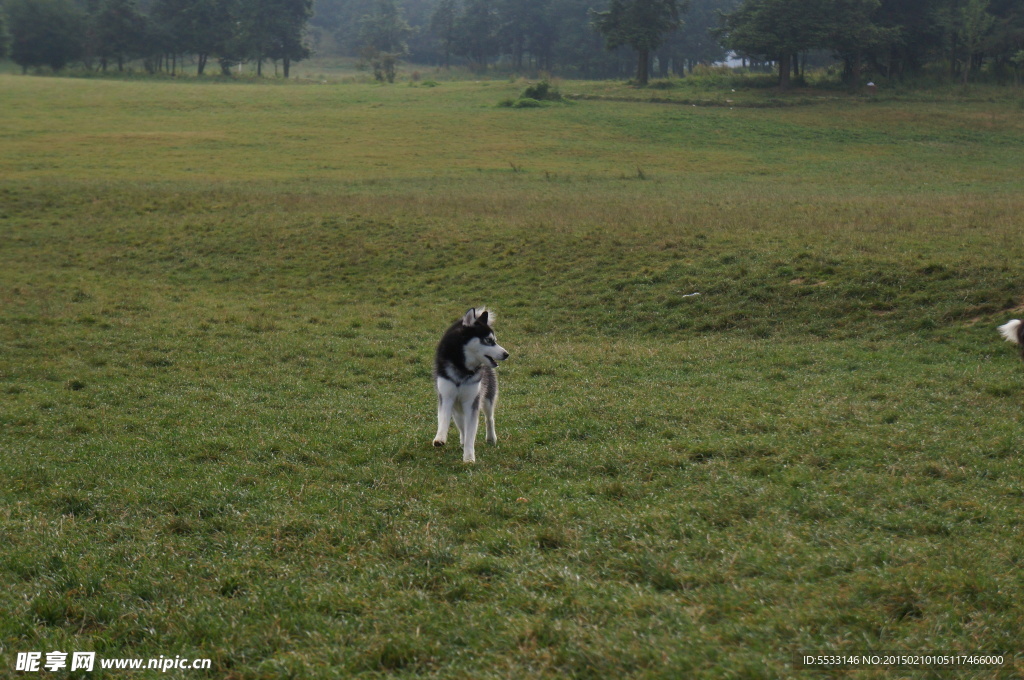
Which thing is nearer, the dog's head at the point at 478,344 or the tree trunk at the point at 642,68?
the dog's head at the point at 478,344

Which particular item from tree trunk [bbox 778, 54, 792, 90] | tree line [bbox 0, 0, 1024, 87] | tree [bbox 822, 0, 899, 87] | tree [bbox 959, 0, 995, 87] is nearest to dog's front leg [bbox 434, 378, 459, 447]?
tree line [bbox 0, 0, 1024, 87]

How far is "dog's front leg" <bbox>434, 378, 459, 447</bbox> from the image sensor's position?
10.4 m

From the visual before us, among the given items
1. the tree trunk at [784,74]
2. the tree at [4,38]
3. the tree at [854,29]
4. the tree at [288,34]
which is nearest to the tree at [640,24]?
the tree trunk at [784,74]

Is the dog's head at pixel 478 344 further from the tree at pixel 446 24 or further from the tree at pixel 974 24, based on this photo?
the tree at pixel 446 24

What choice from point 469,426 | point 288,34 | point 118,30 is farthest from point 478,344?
point 288,34

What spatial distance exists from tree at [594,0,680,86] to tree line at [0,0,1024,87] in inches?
5.6

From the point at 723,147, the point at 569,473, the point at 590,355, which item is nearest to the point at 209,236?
the point at 590,355

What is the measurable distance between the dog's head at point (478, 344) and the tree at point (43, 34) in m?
123

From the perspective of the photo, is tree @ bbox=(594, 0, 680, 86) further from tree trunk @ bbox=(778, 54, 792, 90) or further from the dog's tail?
the dog's tail

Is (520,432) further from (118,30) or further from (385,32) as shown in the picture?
(385,32)

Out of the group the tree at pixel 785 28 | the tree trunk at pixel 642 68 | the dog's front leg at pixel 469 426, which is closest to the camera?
the dog's front leg at pixel 469 426

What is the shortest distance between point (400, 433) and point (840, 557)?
6.35 meters

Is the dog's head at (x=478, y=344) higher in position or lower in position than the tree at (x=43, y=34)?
lower

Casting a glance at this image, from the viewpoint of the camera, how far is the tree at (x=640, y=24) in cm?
8888
